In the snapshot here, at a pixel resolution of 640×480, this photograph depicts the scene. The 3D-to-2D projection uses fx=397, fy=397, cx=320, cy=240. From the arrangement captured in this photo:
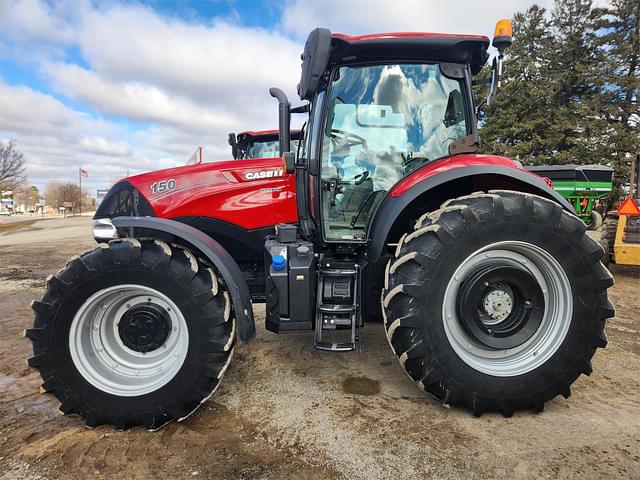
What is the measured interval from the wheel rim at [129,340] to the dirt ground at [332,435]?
0.28 m

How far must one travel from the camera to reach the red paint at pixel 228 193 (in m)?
3.01

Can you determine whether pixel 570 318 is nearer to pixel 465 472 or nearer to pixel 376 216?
pixel 465 472

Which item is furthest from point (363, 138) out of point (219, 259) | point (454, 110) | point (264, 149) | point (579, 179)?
point (579, 179)

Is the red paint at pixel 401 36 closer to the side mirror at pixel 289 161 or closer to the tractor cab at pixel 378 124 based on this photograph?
the tractor cab at pixel 378 124

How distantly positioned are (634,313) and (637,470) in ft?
12.0

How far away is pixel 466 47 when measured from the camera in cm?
265

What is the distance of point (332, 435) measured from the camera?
220 cm

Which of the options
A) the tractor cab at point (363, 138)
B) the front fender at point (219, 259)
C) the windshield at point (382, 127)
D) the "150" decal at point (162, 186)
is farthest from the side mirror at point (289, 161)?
the "150" decal at point (162, 186)

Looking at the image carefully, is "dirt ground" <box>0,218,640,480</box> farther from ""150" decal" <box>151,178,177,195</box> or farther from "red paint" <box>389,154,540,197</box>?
""150" decal" <box>151,178,177,195</box>

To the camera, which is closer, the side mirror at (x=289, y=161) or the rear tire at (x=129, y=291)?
the rear tire at (x=129, y=291)

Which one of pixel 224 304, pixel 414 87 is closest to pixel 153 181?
pixel 224 304

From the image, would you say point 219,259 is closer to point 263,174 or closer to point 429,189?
point 263,174

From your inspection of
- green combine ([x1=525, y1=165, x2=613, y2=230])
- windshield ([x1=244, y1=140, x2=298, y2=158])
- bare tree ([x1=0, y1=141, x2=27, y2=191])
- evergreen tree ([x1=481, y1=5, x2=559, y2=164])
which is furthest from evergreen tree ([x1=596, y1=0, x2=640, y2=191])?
bare tree ([x1=0, y1=141, x2=27, y2=191])

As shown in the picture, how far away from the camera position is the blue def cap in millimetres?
2588
